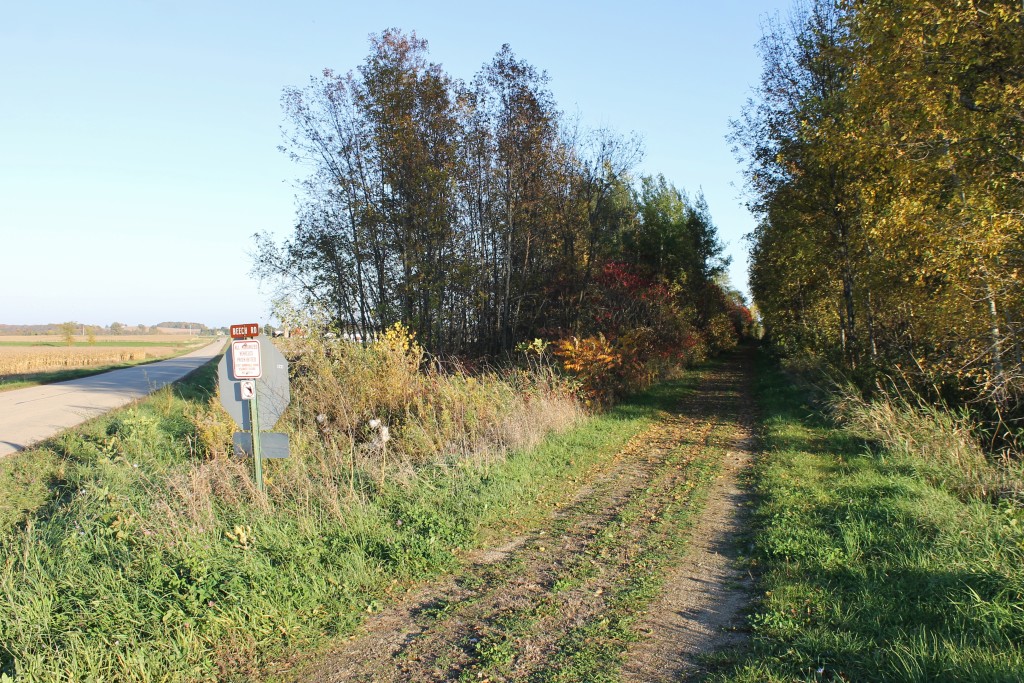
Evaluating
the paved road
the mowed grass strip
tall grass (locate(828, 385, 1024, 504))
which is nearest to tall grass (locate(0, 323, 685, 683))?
the paved road

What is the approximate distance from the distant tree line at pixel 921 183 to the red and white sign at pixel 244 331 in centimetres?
949

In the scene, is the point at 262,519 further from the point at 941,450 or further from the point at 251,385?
the point at 941,450

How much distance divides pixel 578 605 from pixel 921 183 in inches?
408

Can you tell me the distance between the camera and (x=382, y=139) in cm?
1795

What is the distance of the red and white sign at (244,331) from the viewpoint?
7281 millimetres

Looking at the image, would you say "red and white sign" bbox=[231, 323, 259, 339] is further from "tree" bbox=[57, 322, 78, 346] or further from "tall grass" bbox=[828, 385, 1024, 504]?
"tree" bbox=[57, 322, 78, 346]

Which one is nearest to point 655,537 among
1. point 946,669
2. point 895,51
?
point 946,669

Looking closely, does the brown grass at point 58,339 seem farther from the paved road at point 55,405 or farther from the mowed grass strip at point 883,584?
the mowed grass strip at point 883,584

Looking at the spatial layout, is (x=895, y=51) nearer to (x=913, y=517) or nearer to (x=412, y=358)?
(x=913, y=517)

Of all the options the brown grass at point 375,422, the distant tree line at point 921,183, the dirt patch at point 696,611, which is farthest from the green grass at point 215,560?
the distant tree line at point 921,183

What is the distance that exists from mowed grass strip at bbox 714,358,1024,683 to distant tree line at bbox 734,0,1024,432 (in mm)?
3744

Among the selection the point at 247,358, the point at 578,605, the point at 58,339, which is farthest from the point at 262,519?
the point at 58,339

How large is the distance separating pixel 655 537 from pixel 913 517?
2449mm

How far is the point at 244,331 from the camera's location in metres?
7.36
